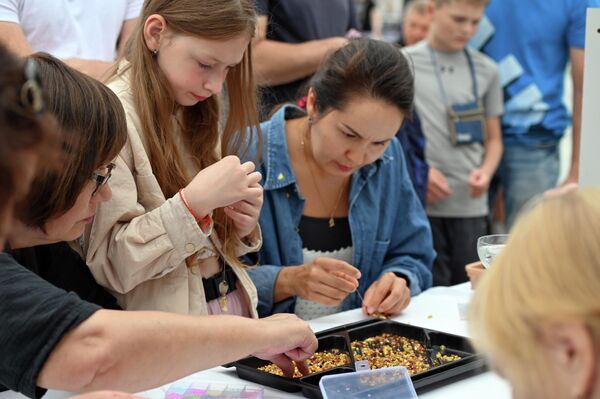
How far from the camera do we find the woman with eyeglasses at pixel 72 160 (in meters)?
1.20

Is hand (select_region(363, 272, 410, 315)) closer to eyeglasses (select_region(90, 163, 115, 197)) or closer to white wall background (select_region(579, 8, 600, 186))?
white wall background (select_region(579, 8, 600, 186))

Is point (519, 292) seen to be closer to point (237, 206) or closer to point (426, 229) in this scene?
point (237, 206)

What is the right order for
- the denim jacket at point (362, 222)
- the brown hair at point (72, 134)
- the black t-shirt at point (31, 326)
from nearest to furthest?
the black t-shirt at point (31, 326), the brown hair at point (72, 134), the denim jacket at point (362, 222)

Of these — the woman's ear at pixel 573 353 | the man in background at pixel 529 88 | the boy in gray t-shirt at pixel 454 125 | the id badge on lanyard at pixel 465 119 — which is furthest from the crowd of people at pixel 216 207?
the man in background at pixel 529 88

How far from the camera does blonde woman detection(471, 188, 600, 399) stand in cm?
72

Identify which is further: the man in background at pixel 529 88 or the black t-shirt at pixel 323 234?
the man in background at pixel 529 88

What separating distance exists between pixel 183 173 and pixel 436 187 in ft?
5.17

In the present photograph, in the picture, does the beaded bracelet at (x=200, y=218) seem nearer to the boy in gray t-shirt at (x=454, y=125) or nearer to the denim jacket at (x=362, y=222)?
the denim jacket at (x=362, y=222)

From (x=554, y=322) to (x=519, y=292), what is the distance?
5 centimetres

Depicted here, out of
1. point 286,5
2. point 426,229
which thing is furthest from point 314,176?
point 286,5

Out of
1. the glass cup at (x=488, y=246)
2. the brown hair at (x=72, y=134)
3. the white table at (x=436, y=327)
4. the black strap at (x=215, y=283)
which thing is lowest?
the white table at (x=436, y=327)

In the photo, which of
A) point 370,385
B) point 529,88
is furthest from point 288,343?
point 529,88

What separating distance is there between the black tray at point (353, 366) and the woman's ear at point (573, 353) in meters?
0.46

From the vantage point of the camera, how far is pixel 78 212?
4.21 feet
